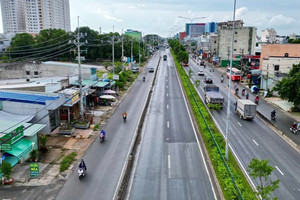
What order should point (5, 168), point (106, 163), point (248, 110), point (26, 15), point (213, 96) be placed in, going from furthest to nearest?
point (26, 15) < point (213, 96) < point (248, 110) < point (106, 163) < point (5, 168)

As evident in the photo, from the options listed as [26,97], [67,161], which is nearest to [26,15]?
[26,97]

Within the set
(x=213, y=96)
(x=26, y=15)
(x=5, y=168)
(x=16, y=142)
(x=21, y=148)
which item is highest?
(x=26, y=15)

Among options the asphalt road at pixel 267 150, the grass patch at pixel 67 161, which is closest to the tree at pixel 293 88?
the asphalt road at pixel 267 150

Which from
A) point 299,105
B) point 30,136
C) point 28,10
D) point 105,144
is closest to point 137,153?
point 105,144

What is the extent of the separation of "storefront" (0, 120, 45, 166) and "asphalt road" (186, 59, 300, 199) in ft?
53.1

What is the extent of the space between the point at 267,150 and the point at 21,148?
64.5 feet

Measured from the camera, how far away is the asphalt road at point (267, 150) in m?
18.2

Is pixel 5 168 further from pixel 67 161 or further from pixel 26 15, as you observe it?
pixel 26 15

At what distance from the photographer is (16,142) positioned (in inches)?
801

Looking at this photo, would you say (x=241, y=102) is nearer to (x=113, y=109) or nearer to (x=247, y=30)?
(x=113, y=109)

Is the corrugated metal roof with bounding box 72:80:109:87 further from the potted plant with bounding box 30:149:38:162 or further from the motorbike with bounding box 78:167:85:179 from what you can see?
the motorbike with bounding box 78:167:85:179

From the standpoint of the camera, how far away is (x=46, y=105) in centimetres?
2620

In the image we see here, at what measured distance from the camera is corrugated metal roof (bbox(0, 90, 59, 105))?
26.0m

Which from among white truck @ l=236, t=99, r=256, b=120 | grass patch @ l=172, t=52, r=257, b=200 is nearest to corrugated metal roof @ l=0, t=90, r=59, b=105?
grass patch @ l=172, t=52, r=257, b=200
